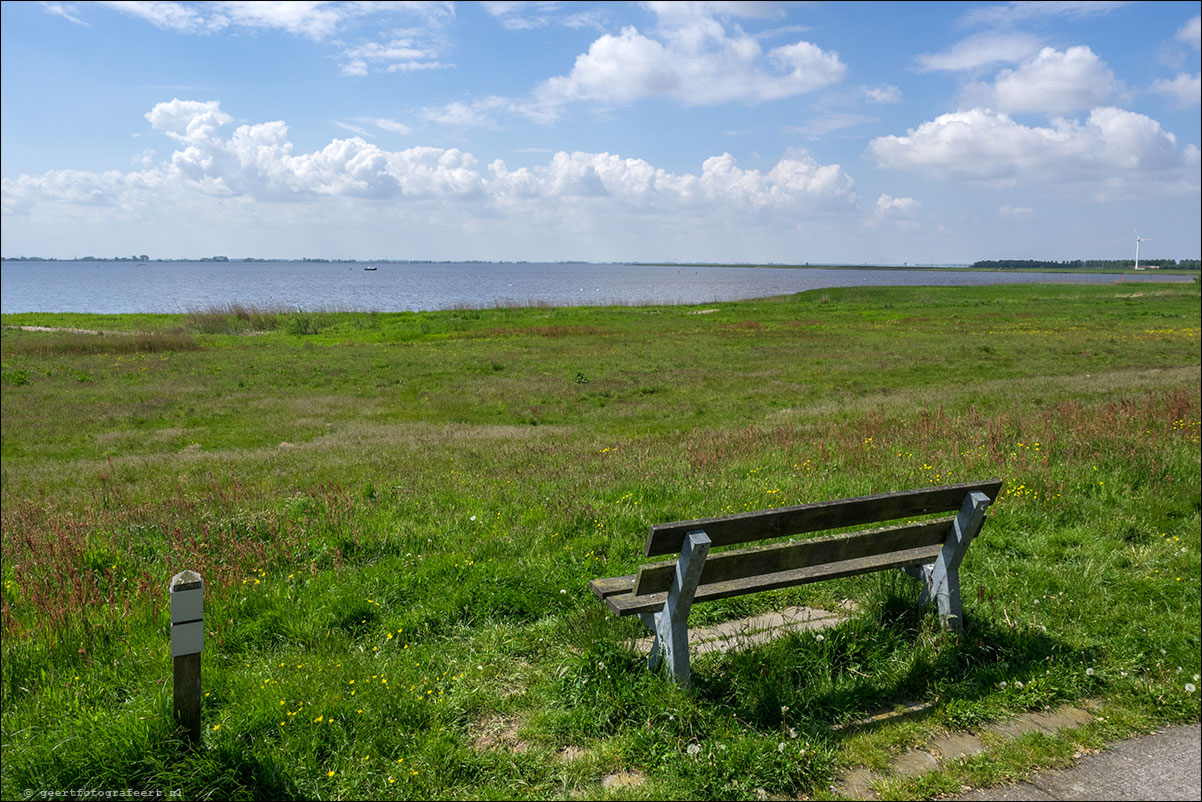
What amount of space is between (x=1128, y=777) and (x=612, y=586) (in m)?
2.90

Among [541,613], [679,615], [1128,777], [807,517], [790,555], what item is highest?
[807,517]

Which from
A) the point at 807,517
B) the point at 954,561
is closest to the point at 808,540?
the point at 807,517

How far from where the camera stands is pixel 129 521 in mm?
8125

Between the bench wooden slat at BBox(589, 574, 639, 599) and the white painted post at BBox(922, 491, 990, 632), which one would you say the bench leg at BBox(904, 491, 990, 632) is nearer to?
the white painted post at BBox(922, 491, 990, 632)

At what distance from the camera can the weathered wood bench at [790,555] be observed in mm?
4101

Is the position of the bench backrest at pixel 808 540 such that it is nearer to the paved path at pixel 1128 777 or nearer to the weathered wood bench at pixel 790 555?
the weathered wood bench at pixel 790 555

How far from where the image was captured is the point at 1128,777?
152 inches

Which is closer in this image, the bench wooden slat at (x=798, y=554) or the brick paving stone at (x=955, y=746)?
the brick paving stone at (x=955, y=746)

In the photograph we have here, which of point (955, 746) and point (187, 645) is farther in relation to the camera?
point (955, 746)

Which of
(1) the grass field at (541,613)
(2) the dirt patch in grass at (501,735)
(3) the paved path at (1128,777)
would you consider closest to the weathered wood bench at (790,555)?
(1) the grass field at (541,613)

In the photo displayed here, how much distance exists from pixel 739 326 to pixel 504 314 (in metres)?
21.5

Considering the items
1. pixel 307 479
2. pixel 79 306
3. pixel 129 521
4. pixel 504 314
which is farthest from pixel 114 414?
pixel 79 306

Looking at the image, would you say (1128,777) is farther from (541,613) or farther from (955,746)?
(541,613)

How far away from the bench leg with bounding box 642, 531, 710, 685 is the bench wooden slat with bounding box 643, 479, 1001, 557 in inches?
3.2
